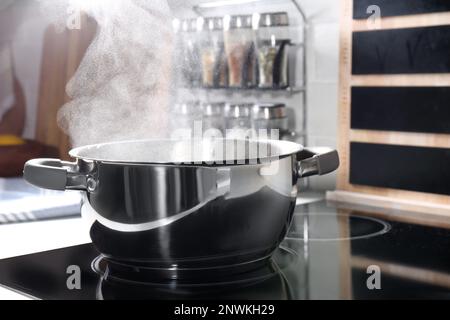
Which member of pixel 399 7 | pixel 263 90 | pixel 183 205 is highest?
pixel 399 7

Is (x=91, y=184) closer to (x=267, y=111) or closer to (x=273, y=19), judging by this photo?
(x=267, y=111)

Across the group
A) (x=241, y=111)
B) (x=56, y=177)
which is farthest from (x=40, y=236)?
(x=241, y=111)

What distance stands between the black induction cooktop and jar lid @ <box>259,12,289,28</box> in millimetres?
601

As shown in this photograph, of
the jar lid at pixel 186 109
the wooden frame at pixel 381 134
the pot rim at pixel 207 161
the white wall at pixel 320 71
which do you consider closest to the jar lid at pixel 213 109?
the jar lid at pixel 186 109

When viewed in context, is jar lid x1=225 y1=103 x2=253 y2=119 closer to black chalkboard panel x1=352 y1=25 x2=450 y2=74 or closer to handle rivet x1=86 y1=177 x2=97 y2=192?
black chalkboard panel x1=352 y1=25 x2=450 y2=74

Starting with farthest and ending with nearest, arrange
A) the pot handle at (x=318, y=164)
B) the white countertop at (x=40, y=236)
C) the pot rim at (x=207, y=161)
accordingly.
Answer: the white countertop at (x=40, y=236) < the pot handle at (x=318, y=164) < the pot rim at (x=207, y=161)

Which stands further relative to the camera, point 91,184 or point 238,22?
point 238,22

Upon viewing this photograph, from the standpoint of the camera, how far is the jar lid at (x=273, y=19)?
4.83 ft

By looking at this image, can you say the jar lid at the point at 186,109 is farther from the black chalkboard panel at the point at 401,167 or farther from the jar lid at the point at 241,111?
the black chalkboard panel at the point at 401,167

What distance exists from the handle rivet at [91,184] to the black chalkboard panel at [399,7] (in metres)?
0.80

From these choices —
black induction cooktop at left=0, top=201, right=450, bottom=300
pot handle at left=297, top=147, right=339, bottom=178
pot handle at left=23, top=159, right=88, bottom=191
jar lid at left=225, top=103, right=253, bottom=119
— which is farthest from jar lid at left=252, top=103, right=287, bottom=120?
pot handle at left=23, top=159, right=88, bottom=191

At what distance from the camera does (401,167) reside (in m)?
1.30

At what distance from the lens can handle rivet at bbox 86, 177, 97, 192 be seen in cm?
75

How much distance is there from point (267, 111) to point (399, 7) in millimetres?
369
